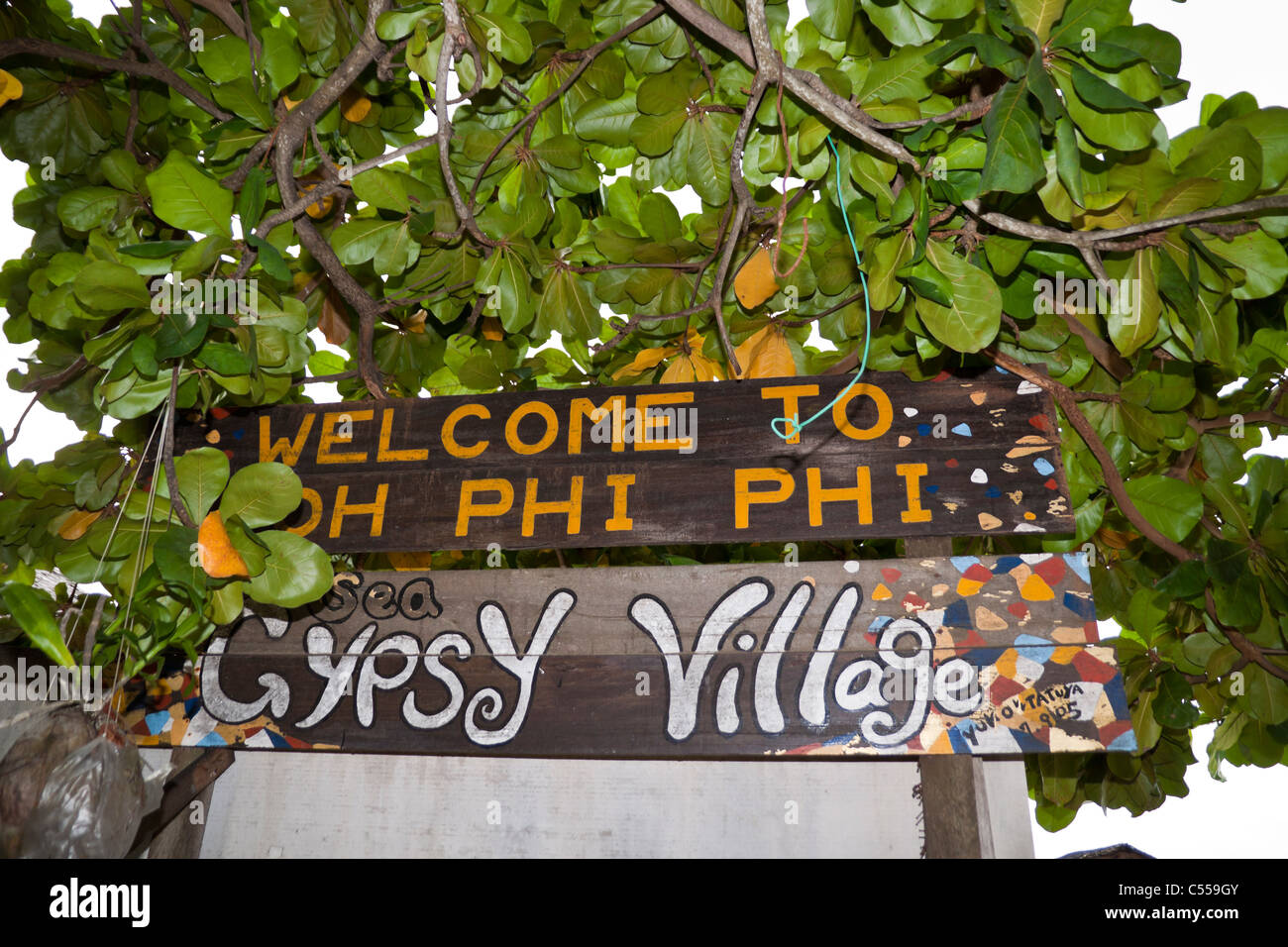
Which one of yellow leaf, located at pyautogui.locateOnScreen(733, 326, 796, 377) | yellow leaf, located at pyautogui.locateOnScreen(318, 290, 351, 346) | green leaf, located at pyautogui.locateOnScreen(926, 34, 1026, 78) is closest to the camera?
green leaf, located at pyautogui.locateOnScreen(926, 34, 1026, 78)

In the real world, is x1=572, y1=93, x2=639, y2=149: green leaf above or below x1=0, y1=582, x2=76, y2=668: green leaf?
above

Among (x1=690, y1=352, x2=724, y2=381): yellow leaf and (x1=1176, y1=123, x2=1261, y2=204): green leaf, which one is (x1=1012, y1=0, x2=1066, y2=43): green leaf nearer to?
(x1=1176, y1=123, x2=1261, y2=204): green leaf

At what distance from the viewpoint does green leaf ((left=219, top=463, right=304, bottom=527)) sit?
75.2 inches

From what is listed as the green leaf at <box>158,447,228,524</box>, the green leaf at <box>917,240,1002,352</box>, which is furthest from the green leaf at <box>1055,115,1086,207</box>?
the green leaf at <box>158,447,228,524</box>

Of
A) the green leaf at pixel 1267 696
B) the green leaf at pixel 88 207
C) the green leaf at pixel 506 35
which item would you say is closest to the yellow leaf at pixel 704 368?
the green leaf at pixel 506 35

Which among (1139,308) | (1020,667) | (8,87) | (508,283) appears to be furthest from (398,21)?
(1020,667)

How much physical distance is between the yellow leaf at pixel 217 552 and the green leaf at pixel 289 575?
0.05 m

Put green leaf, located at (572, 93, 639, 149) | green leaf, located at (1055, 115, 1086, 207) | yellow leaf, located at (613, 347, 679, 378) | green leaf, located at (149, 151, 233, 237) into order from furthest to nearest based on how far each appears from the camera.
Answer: yellow leaf, located at (613, 347, 679, 378)
green leaf, located at (572, 93, 639, 149)
green leaf, located at (149, 151, 233, 237)
green leaf, located at (1055, 115, 1086, 207)

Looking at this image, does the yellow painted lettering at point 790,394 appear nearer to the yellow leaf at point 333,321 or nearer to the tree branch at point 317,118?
the tree branch at point 317,118

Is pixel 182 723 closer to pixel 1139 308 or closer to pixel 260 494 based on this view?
pixel 260 494

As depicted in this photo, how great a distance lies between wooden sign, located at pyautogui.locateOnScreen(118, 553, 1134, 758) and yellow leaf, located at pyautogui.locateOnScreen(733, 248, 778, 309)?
694mm

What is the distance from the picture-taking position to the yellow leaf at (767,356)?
2418mm

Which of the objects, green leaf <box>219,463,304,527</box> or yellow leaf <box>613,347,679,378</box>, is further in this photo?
yellow leaf <box>613,347,679,378</box>

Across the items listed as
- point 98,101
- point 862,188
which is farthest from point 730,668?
point 98,101
